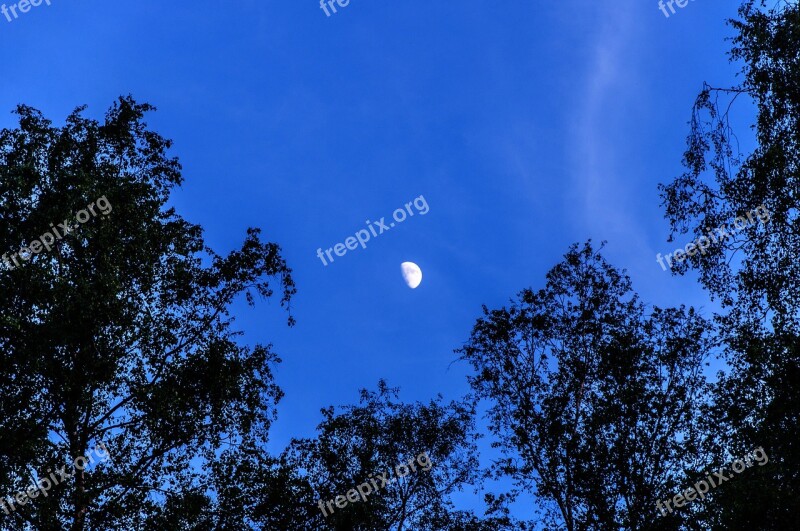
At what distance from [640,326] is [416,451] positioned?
1408 centimetres

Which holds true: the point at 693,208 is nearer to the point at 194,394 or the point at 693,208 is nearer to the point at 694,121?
the point at 694,121

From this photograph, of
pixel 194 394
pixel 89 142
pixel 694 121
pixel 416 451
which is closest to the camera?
pixel 694 121

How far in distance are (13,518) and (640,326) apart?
24.5 metres

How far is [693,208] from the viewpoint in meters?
20.4

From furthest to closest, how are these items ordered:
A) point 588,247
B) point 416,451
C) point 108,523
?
point 416,451, point 588,247, point 108,523

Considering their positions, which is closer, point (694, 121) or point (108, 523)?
point (108, 523)

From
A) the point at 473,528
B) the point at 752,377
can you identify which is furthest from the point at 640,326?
the point at 473,528

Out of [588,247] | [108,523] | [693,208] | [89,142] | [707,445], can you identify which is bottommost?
[707,445]

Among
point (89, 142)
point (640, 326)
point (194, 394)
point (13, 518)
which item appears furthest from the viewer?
point (640, 326)

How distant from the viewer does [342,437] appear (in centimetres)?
3173

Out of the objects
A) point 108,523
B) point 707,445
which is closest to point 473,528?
point 707,445

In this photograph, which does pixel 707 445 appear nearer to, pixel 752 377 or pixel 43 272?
pixel 752 377

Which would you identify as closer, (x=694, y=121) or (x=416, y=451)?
(x=694, y=121)

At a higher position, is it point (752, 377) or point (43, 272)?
point (43, 272)
